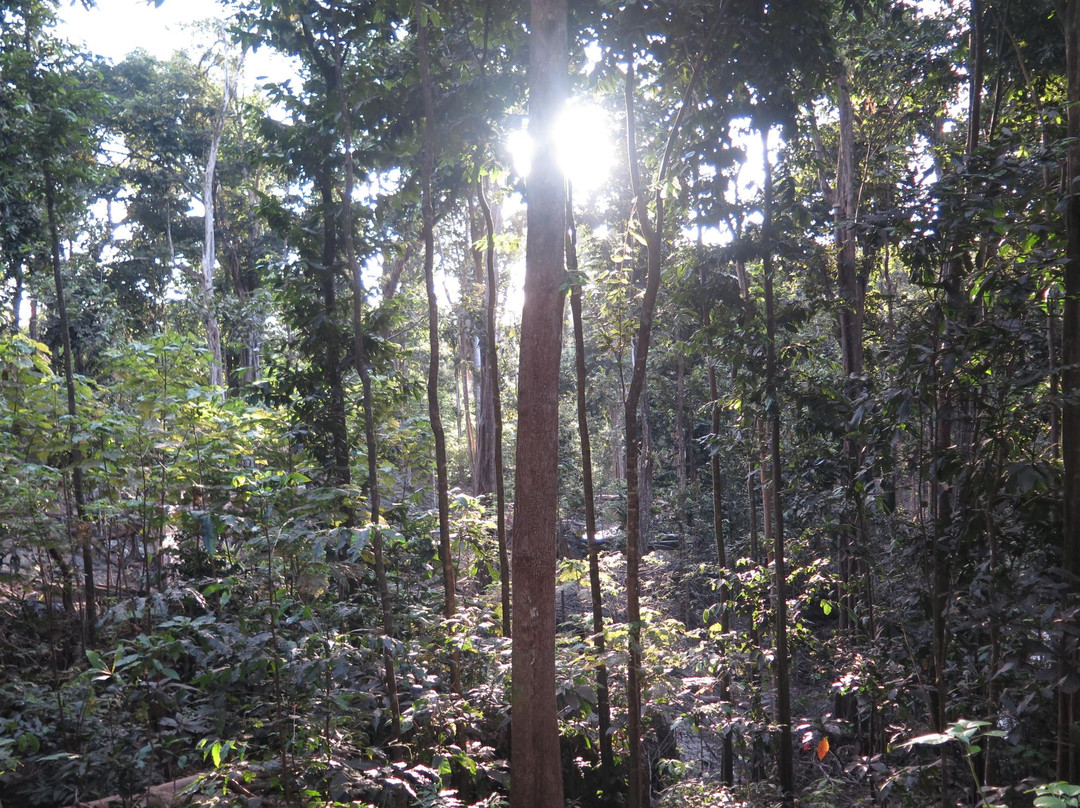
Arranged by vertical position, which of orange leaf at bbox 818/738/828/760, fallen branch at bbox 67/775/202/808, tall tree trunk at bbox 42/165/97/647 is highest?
tall tree trunk at bbox 42/165/97/647

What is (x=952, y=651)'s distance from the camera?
15.8 ft

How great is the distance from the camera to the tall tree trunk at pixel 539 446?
425 cm

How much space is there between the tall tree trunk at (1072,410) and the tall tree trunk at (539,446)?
275cm

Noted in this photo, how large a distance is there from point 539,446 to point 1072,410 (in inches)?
120

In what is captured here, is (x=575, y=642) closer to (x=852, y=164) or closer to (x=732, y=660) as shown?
(x=732, y=660)

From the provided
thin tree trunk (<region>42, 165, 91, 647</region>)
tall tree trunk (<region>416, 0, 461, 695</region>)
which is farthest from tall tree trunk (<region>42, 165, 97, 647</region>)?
tall tree trunk (<region>416, 0, 461, 695</region>)

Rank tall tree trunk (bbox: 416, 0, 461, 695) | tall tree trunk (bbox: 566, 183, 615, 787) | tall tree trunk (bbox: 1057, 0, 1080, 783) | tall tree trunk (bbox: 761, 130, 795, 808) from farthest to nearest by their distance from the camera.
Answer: tall tree trunk (bbox: 761, 130, 795, 808)
tall tree trunk (bbox: 566, 183, 615, 787)
tall tree trunk (bbox: 416, 0, 461, 695)
tall tree trunk (bbox: 1057, 0, 1080, 783)

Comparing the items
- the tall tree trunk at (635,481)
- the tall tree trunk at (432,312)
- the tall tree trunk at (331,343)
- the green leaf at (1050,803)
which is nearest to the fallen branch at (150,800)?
the tall tree trunk at (432,312)

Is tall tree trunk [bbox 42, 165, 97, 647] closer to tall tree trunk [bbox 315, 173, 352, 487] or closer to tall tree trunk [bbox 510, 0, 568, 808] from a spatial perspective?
tall tree trunk [bbox 315, 173, 352, 487]

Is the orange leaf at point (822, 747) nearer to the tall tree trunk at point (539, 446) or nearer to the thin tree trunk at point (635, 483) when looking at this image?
the thin tree trunk at point (635, 483)

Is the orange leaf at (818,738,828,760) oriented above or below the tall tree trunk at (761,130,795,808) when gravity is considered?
below

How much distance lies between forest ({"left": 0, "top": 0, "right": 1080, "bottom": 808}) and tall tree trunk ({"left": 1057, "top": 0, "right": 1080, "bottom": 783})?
0.02 meters

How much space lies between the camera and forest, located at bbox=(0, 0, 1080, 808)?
3.84 meters

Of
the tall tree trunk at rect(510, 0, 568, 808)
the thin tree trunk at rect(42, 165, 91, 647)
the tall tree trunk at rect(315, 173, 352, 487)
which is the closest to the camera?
the tall tree trunk at rect(510, 0, 568, 808)
